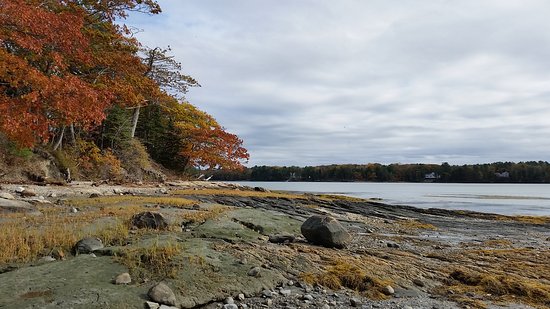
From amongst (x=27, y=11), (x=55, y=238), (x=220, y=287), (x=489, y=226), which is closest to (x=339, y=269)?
(x=220, y=287)

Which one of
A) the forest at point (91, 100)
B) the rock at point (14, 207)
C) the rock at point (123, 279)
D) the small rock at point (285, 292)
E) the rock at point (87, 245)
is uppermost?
the forest at point (91, 100)

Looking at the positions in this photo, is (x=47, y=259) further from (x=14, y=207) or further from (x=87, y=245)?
(x=14, y=207)

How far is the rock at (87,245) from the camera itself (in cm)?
697

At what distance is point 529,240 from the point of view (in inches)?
661

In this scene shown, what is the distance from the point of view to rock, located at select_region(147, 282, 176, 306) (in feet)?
17.4

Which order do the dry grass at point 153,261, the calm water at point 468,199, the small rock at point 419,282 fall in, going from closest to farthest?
the dry grass at point 153,261 → the small rock at point 419,282 → the calm water at point 468,199

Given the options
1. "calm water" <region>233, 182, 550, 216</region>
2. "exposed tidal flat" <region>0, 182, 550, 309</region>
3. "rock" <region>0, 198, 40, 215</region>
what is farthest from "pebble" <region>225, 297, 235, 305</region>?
"calm water" <region>233, 182, 550, 216</region>

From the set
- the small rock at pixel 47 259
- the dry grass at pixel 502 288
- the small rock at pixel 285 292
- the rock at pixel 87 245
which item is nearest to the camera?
the small rock at pixel 285 292

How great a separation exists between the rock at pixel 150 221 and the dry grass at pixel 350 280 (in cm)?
353

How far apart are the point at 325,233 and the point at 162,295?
472 cm

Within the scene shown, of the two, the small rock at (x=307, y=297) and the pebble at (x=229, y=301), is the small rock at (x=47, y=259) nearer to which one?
the pebble at (x=229, y=301)

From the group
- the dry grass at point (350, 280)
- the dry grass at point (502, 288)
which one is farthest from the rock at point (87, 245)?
the dry grass at point (502, 288)

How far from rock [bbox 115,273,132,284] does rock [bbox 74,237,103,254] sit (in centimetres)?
146

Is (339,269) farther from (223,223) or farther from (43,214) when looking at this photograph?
(43,214)
